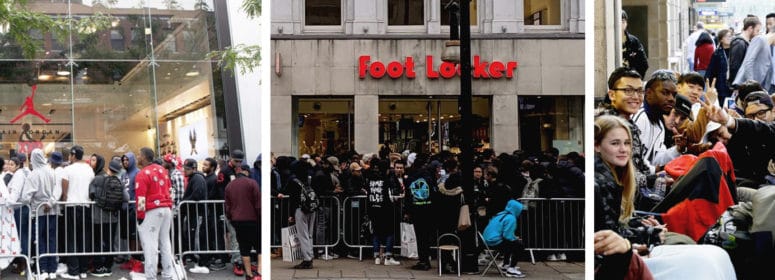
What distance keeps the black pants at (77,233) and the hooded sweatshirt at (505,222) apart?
383 centimetres

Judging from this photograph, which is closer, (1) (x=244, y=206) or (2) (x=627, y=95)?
(2) (x=627, y=95)

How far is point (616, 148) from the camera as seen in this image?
313cm

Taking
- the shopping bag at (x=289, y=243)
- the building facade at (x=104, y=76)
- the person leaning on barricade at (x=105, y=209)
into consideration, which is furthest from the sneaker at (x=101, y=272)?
the shopping bag at (x=289, y=243)

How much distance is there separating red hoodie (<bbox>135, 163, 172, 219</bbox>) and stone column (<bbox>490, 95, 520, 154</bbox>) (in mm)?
3111

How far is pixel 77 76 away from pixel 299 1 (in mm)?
6857

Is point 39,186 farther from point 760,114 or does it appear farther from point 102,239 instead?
point 760,114

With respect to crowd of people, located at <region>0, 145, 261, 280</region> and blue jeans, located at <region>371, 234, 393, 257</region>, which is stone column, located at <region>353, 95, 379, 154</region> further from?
crowd of people, located at <region>0, 145, 261, 280</region>

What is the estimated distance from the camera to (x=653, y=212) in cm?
369

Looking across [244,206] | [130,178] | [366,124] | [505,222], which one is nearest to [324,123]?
[366,124]

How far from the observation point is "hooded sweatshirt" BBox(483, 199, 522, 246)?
537cm

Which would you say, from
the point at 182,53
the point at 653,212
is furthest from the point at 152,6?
the point at 653,212

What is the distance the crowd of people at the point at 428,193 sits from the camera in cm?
432

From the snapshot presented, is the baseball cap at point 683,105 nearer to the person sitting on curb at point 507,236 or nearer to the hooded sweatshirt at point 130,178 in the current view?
the person sitting on curb at point 507,236

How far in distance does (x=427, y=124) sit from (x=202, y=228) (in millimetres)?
4272
